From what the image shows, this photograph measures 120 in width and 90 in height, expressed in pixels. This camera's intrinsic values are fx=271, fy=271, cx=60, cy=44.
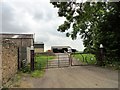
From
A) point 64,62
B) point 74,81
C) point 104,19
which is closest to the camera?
point 74,81

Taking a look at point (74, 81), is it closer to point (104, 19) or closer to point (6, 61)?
point (6, 61)

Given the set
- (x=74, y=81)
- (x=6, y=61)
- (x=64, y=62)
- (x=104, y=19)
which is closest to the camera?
(x=6, y=61)

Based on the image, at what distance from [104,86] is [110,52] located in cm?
1300

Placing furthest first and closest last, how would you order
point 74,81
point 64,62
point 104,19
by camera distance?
point 64,62 < point 104,19 < point 74,81

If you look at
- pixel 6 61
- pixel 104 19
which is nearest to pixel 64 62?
pixel 104 19

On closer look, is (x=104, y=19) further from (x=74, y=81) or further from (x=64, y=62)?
(x=74, y=81)

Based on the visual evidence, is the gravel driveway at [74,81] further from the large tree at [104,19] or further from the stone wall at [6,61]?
the large tree at [104,19]

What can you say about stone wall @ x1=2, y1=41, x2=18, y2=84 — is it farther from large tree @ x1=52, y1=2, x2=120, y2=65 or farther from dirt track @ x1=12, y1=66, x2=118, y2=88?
large tree @ x1=52, y1=2, x2=120, y2=65

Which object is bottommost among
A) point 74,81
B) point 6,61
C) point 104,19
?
point 74,81

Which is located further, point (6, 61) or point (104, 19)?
point (104, 19)

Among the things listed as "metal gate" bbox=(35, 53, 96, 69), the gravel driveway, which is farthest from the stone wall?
"metal gate" bbox=(35, 53, 96, 69)

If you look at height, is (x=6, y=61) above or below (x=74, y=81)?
above

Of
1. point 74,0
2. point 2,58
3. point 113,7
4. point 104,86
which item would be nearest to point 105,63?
point 113,7

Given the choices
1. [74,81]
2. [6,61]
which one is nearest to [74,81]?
[74,81]
